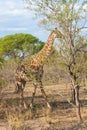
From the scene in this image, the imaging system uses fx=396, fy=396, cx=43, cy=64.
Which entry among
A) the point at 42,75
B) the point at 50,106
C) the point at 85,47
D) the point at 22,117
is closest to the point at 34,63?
the point at 42,75

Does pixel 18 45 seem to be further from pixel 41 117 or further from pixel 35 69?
pixel 41 117

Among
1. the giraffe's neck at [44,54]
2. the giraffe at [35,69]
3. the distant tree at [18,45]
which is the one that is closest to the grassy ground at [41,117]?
the giraffe at [35,69]

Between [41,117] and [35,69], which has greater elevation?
[35,69]

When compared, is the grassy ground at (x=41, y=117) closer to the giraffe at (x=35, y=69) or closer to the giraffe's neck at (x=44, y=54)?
the giraffe at (x=35, y=69)

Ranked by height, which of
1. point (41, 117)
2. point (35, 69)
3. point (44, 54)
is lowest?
point (41, 117)

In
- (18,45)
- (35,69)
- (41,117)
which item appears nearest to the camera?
(41,117)

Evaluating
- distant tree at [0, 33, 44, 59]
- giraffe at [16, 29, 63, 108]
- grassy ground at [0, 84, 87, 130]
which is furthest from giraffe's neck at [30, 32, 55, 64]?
distant tree at [0, 33, 44, 59]

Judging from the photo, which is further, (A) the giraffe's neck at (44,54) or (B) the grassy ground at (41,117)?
(A) the giraffe's neck at (44,54)

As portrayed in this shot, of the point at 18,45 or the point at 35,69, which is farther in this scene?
the point at 18,45

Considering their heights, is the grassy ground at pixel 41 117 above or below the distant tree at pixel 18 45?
below

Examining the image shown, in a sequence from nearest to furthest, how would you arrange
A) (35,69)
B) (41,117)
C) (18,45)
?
1. (41,117)
2. (35,69)
3. (18,45)

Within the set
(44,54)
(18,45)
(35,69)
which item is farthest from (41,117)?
(18,45)

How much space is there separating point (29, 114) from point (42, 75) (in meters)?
1.16

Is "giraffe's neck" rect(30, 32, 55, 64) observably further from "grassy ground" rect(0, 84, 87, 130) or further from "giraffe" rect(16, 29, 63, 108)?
"grassy ground" rect(0, 84, 87, 130)
